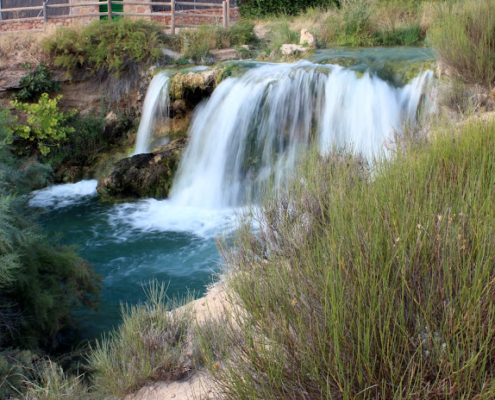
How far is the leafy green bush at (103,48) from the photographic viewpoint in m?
13.1

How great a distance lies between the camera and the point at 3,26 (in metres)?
20.0

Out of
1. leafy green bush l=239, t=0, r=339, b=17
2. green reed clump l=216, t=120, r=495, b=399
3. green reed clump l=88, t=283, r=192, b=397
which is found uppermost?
leafy green bush l=239, t=0, r=339, b=17

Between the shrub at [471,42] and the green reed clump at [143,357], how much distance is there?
5.72 metres

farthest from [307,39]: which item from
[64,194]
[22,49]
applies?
[22,49]

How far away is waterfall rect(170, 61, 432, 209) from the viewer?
891 centimetres

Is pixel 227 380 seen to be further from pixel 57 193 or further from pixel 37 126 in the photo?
pixel 37 126

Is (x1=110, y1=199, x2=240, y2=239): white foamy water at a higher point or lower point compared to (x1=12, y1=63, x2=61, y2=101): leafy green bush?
lower

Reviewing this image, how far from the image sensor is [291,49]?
1259 cm

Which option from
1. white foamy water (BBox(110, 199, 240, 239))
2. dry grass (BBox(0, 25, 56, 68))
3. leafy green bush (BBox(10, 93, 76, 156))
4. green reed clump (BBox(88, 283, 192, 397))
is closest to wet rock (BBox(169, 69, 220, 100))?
white foamy water (BBox(110, 199, 240, 239))

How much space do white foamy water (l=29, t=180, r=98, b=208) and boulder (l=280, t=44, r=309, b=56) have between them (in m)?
6.05

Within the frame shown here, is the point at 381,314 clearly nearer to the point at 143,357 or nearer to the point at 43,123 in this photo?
the point at 143,357

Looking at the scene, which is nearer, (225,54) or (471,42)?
(471,42)

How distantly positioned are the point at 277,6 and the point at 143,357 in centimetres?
2064

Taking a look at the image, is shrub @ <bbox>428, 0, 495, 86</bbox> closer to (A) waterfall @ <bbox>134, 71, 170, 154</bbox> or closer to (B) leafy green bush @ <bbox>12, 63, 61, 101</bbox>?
(A) waterfall @ <bbox>134, 71, 170, 154</bbox>
